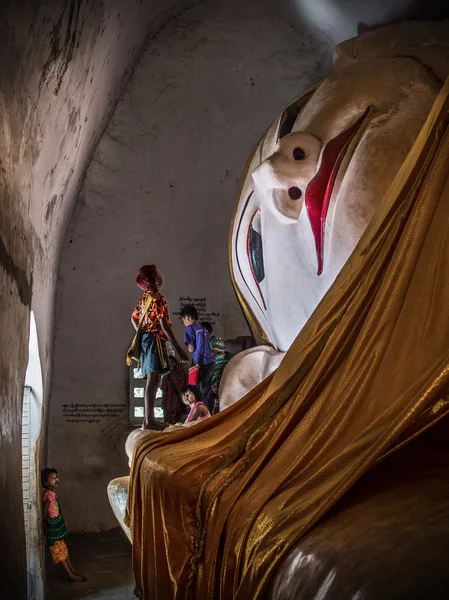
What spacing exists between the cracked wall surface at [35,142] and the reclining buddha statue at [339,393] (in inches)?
24.2

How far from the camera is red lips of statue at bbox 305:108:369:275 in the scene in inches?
152

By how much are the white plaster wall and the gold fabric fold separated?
3671 millimetres

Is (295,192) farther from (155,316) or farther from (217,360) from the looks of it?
(217,360)

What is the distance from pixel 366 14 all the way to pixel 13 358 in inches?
115

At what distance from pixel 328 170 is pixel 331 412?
4.95 feet

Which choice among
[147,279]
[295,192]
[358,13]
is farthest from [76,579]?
[358,13]

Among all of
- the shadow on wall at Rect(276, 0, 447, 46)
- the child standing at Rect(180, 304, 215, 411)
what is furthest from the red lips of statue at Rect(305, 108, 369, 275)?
the child standing at Rect(180, 304, 215, 411)

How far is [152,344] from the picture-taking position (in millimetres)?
4957

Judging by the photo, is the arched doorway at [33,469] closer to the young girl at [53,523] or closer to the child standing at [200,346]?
the young girl at [53,523]

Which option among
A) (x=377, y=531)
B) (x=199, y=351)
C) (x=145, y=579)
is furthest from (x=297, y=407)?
(x=199, y=351)

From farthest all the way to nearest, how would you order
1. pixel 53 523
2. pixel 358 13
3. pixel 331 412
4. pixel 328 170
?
pixel 53 523, pixel 358 13, pixel 328 170, pixel 331 412

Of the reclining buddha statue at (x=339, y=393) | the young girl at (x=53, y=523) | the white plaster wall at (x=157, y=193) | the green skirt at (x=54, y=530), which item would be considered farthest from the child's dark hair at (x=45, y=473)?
the reclining buddha statue at (x=339, y=393)

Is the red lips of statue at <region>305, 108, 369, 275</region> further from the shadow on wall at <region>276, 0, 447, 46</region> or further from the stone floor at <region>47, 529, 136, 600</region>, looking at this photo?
the stone floor at <region>47, 529, 136, 600</region>

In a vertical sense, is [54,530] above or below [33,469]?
below
